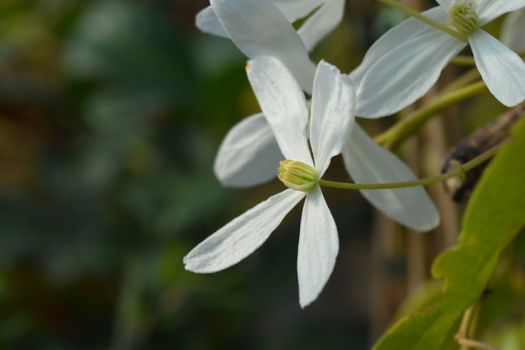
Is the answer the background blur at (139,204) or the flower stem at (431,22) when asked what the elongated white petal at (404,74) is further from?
the background blur at (139,204)

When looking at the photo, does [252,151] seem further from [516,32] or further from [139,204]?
[139,204]

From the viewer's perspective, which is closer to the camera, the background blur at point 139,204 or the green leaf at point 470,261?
the green leaf at point 470,261

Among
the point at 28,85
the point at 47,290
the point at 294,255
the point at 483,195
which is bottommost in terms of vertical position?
the point at 294,255

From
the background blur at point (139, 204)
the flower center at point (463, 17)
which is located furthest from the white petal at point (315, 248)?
the background blur at point (139, 204)

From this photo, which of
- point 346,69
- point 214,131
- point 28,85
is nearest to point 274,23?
point 346,69

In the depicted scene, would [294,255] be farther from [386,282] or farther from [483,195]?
Answer: [483,195]

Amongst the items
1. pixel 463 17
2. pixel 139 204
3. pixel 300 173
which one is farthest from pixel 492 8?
pixel 139 204
